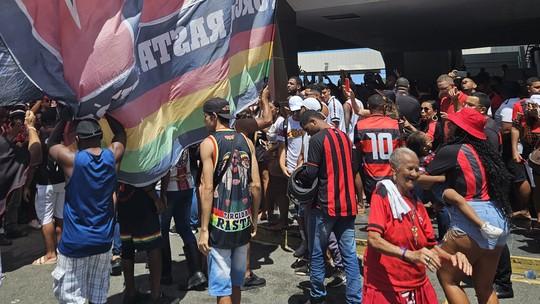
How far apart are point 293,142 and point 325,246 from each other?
1.83m

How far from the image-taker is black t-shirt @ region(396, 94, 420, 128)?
6.18 metres

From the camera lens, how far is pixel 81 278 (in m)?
3.54

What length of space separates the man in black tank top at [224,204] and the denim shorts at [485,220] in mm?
1592

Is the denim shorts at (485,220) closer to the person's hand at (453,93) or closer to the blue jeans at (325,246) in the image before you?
the blue jeans at (325,246)

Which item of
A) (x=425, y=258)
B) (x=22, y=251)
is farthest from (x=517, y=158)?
(x=22, y=251)

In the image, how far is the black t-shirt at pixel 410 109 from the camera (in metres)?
6.18

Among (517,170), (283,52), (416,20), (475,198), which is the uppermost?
(416,20)

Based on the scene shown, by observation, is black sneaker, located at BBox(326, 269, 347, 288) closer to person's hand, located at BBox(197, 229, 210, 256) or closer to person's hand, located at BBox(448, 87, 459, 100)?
person's hand, located at BBox(197, 229, 210, 256)

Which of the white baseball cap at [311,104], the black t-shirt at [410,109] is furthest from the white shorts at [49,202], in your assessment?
the black t-shirt at [410,109]

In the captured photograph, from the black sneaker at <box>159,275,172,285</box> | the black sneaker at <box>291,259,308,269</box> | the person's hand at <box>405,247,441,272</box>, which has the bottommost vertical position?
the black sneaker at <box>291,259,308,269</box>

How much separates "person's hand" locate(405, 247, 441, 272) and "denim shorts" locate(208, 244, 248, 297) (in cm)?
147

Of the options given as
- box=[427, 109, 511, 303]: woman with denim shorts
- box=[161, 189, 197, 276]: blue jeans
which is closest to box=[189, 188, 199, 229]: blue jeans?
box=[161, 189, 197, 276]: blue jeans

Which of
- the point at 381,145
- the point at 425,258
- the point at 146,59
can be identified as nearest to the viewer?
the point at 425,258

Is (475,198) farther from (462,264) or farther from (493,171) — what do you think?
(462,264)
